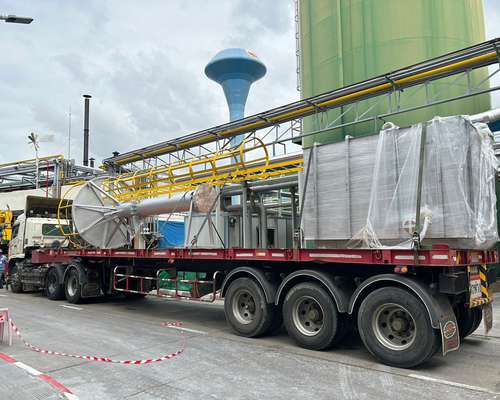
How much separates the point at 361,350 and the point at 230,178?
15.5ft

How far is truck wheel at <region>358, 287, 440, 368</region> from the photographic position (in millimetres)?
5648

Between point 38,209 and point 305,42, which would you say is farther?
point 305,42

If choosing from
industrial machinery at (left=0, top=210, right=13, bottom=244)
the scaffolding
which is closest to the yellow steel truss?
industrial machinery at (left=0, top=210, right=13, bottom=244)

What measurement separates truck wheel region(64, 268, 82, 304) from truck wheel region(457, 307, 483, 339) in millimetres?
9736

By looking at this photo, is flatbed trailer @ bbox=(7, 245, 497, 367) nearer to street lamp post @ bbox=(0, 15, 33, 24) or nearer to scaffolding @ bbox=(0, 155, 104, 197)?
street lamp post @ bbox=(0, 15, 33, 24)

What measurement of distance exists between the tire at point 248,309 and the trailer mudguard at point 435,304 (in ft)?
6.56

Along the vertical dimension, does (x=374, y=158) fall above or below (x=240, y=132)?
below

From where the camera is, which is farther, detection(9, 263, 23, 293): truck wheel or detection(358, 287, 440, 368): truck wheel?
detection(9, 263, 23, 293): truck wheel

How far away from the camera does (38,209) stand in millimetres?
15391

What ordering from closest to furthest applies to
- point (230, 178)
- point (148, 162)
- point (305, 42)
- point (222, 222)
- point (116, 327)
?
point (116, 327) → point (230, 178) → point (222, 222) → point (305, 42) → point (148, 162)

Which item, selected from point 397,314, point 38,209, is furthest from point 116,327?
point 38,209

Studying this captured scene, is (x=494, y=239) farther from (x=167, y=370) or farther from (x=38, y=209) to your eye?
(x=38, y=209)

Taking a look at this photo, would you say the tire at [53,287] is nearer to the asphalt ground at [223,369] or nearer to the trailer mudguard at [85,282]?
the trailer mudguard at [85,282]

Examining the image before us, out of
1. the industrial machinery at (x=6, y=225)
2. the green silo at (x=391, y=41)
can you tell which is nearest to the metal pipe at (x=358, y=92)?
the green silo at (x=391, y=41)
